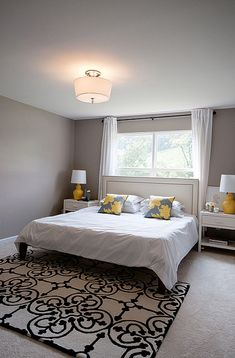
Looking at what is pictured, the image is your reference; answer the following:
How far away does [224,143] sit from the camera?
4086 mm

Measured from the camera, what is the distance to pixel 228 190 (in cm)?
361

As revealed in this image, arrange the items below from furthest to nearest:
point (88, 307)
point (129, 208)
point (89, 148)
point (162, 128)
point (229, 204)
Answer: point (89, 148) < point (162, 128) < point (129, 208) < point (229, 204) < point (88, 307)

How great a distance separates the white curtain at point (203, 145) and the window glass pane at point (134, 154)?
0.96m

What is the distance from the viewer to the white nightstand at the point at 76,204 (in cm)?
476

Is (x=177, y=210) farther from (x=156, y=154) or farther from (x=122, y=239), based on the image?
(x=122, y=239)

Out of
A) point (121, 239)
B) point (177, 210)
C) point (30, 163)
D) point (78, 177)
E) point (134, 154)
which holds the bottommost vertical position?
point (121, 239)

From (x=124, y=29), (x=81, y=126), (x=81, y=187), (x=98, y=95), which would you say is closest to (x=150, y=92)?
(x=98, y=95)

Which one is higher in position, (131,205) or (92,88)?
(92,88)

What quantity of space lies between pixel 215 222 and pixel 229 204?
36 cm

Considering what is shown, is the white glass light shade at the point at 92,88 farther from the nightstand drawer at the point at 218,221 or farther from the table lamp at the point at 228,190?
the nightstand drawer at the point at 218,221

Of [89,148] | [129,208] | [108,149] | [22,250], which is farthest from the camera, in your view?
[89,148]

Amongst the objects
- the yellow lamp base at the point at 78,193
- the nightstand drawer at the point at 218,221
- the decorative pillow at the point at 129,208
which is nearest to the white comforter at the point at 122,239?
the nightstand drawer at the point at 218,221

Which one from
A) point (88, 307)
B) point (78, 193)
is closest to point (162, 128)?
point (78, 193)

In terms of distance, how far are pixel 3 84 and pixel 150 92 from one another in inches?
79.3
